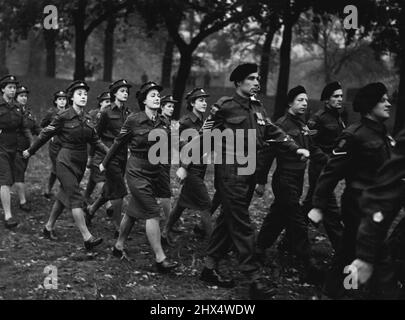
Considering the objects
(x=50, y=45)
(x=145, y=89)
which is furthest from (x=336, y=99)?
(x=50, y=45)

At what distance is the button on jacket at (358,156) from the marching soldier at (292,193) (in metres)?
1.65

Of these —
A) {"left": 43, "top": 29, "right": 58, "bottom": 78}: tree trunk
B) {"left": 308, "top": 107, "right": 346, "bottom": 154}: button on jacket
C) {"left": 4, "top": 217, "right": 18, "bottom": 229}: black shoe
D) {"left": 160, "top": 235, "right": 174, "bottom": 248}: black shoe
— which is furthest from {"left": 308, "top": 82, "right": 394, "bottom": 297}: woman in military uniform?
{"left": 43, "top": 29, "right": 58, "bottom": 78}: tree trunk

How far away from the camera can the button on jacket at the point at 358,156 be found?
17.8ft

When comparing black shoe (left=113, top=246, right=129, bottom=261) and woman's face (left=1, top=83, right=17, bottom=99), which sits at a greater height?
woman's face (left=1, top=83, right=17, bottom=99)

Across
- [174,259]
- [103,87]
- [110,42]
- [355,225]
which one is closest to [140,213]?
[174,259]

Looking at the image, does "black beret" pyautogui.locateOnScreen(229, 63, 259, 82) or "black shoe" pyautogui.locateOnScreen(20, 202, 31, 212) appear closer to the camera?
"black beret" pyautogui.locateOnScreen(229, 63, 259, 82)

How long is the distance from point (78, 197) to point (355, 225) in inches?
151

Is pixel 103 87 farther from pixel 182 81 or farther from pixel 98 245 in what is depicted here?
pixel 98 245

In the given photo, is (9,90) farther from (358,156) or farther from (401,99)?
(401,99)

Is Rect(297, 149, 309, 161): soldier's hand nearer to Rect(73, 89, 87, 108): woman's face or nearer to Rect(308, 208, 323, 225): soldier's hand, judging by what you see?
Rect(308, 208, 323, 225): soldier's hand

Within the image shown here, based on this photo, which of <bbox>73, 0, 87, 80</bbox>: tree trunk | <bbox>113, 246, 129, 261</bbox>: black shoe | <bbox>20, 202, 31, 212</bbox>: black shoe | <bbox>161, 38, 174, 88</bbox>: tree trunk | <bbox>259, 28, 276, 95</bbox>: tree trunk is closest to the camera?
<bbox>113, 246, 129, 261</bbox>: black shoe

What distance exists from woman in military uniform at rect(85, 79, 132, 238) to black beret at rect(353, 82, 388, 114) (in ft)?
13.4

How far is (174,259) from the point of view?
7770 millimetres

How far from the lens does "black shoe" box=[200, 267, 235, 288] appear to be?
662cm
